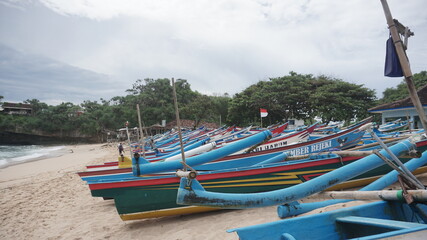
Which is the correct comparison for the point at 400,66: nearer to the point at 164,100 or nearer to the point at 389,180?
the point at 389,180

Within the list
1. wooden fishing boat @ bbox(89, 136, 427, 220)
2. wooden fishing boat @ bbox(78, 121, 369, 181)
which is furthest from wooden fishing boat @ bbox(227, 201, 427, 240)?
wooden fishing boat @ bbox(78, 121, 369, 181)

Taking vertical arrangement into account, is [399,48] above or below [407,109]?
above

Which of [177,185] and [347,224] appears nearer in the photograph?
[347,224]

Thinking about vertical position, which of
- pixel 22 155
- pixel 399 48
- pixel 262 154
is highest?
pixel 399 48

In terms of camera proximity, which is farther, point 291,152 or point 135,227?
point 291,152

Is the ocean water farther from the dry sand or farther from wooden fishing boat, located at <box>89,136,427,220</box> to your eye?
wooden fishing boat, located at <box>89,136,427,220</box>

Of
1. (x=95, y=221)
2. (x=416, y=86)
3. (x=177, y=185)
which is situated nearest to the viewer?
(x=177, y=185)

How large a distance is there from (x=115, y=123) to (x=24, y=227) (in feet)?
140

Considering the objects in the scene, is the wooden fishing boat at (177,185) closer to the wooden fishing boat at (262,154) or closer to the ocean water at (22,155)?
the wooden fishing boat at (262,154)

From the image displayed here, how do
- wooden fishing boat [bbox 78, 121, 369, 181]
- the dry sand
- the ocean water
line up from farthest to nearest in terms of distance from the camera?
the ocean water < wooden fishing boat [bbox 78, 121, 369, 181] < the dry sand

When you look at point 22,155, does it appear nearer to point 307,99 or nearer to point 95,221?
point 95,221

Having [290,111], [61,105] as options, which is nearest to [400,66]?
[290,111]

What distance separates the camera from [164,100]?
43.7 m

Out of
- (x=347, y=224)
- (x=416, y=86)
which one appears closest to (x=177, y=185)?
(x=347, y=224)
